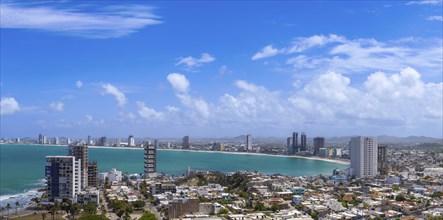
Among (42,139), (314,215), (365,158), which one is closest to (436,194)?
(314,215)

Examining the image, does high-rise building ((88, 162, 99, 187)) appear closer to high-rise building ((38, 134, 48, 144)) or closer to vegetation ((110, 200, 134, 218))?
vegetation ((110, 200, 134, 218))

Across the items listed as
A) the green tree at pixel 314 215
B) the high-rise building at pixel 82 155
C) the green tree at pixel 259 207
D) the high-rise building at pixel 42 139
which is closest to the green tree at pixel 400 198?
the green tree at pixel 314 215

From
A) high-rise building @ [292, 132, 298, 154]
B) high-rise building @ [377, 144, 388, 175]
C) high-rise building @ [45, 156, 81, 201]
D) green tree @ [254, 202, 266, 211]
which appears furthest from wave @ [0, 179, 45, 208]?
high-rise building @ [292, 132, 298, 154]

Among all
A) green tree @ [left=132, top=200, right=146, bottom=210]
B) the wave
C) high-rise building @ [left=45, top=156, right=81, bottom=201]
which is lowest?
the wave

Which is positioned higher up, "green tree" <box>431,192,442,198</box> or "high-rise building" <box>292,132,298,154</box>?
"high-rise building" <box>292,132,298,154</box>

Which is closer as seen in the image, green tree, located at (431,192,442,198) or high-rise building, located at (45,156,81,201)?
high-rise building, located at (45,156,81,201)

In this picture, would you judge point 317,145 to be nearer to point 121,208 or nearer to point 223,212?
point 223,212

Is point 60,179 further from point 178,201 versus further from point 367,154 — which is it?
point 367,154

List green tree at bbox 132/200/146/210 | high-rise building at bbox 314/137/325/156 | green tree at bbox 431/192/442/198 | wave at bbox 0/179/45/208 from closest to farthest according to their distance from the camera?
green tree at bbox 132/200/146/210 → wave at bbox 0/179/45/208 → green tree at bbox 431/192/442/198 → high-rise building at bbox 314/137/325/156
